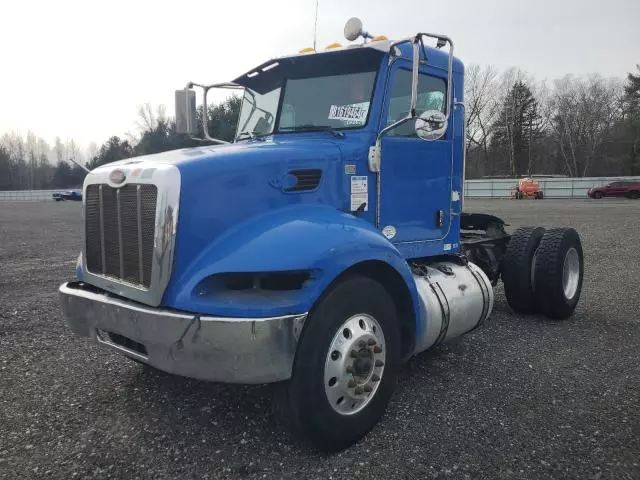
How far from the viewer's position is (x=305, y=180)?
359 cm

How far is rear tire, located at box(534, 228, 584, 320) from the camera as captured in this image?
5.92m

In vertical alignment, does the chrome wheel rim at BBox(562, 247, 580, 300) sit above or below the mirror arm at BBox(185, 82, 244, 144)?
below

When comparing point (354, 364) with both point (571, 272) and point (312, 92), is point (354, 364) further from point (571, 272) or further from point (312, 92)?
point (571, 272)

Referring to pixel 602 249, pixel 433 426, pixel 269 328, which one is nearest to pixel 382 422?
pixel 433 426

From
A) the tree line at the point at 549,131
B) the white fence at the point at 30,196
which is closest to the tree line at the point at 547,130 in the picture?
the tree line at the point at 549,131

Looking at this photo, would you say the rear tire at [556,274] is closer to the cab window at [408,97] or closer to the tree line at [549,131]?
the cab window at [408,97]

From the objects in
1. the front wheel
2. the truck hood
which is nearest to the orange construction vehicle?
the truck hood

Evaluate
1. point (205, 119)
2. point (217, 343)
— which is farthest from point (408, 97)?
point (217, 343)

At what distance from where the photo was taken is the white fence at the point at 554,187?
4597 centimetres

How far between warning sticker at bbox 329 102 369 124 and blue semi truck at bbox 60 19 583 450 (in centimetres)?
1

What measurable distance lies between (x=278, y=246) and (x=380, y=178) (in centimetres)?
148

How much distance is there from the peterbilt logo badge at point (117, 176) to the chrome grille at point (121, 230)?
0.05 meters

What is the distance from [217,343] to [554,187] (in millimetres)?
49448

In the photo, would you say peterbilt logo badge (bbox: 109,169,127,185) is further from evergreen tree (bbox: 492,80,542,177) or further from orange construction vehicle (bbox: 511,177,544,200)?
evergreen tree (bbox: 492,80,542,177)
